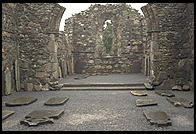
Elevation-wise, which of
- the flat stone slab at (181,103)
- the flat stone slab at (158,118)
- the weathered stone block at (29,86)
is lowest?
the flat stone slab at (158,118)

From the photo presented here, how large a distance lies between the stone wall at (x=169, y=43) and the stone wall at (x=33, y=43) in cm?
376

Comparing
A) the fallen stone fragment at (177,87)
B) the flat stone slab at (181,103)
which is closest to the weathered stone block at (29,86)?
the flat stone slab at (181,103)

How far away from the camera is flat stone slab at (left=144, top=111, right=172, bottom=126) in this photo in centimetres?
Answer: 373

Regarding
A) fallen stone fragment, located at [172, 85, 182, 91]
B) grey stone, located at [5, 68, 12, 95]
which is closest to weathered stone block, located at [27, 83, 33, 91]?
A: grey stone, located at [5, 68, 12, 95]

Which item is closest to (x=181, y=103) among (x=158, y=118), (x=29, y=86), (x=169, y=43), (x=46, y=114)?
(x=158, y=118)

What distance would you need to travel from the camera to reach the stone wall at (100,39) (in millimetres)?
13188

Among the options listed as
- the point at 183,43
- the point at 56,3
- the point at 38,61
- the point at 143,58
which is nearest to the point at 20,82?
the point at 38,61

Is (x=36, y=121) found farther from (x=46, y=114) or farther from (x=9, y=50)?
(x=9, y=50)

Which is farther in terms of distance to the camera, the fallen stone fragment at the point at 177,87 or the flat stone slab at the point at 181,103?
the fallen stone fragment at the point at 177,87

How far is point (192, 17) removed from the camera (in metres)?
6.80

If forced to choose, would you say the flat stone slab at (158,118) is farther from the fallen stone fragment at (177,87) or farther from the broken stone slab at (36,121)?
the fallen stone fragment at (177,87)

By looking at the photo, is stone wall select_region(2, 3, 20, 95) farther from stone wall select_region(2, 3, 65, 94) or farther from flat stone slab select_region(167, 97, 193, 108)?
flat stone slab select_region(167, 97, 193, 108)

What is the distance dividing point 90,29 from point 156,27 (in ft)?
21.6

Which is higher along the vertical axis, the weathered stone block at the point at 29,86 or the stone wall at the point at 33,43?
the stone wall at the point at 33,43
